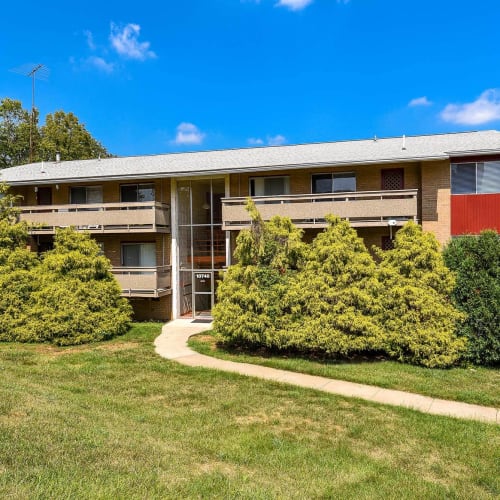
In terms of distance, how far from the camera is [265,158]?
18.5m

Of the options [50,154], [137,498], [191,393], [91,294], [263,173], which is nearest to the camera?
[137,498]

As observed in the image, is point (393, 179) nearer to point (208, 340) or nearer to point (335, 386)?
point (208, 340)

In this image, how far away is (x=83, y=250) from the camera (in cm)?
1504

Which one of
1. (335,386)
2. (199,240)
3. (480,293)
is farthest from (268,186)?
(335,386)

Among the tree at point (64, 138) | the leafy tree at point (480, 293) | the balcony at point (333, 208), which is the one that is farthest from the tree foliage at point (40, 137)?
the leafy tree at point (480, 293)

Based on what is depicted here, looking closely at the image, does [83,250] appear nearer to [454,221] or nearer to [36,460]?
[36,460]

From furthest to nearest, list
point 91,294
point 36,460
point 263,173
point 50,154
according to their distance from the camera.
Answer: point 50,154 → point 263,173 → point 91,294 → point 36,460

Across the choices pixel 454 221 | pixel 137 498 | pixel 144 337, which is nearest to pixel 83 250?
pixel 144 337

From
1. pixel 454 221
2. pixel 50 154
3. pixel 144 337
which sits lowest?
pixel 144 337

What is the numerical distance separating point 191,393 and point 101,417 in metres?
2.30

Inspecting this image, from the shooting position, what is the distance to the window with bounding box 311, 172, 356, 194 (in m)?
16.6

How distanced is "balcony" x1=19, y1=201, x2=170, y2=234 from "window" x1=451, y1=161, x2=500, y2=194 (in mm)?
11439

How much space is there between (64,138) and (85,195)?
A: 20135 millimetres

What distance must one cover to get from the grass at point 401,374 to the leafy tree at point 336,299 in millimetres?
520
